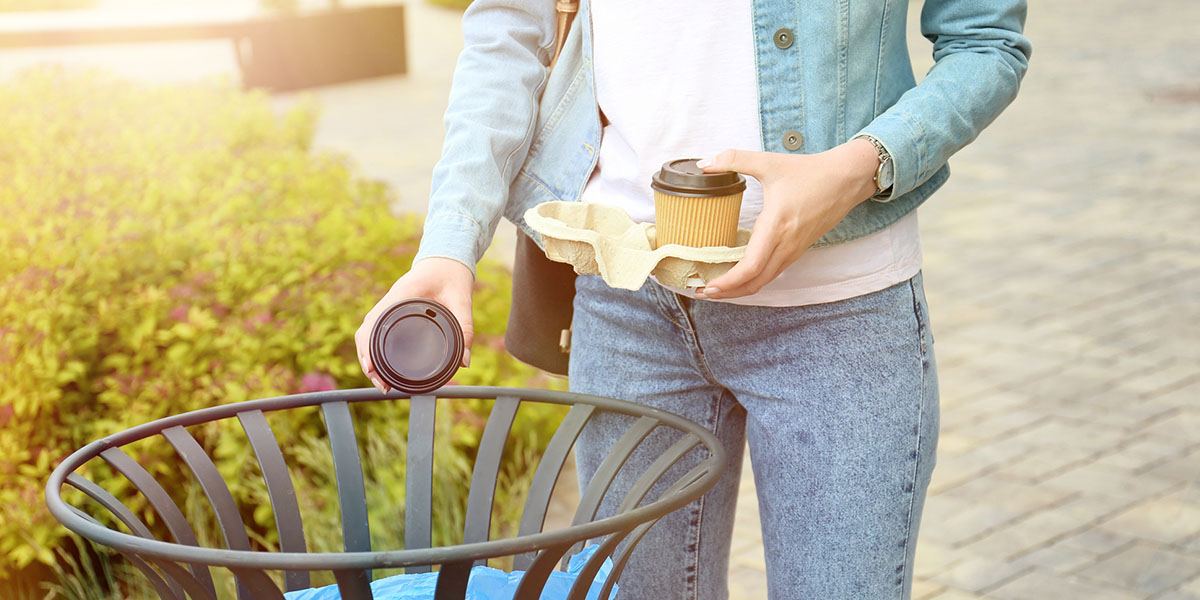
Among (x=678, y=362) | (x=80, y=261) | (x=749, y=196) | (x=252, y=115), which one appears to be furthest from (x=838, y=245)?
(x=252, y=115)

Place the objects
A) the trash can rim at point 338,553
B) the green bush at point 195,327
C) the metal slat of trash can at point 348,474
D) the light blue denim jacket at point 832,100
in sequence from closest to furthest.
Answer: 1. the trash can rim at point 338,553
2. the light blue denim jacket at point 832,100
3. the metal slat of trash can at point 348,474
4. the green bush at point 195,327

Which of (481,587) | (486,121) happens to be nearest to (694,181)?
(486,121)

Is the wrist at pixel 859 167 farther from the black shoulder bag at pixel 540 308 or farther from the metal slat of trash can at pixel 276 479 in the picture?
the metal slat of trash can at pixel 276 479

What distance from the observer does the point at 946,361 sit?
15.0ft

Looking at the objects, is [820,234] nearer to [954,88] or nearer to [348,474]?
[954,88]

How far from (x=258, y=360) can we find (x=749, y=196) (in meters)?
2.01

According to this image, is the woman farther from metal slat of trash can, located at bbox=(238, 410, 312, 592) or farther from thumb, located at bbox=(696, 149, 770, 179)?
metal slat of trash can, located at bbox=(238, 410, 312, 592)

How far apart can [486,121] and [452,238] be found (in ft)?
0.66

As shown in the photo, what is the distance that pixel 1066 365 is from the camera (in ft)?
14.8

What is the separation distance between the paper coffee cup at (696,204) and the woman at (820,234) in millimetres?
75

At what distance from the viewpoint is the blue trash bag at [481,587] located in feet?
4.69

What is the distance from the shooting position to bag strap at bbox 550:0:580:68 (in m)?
1.70

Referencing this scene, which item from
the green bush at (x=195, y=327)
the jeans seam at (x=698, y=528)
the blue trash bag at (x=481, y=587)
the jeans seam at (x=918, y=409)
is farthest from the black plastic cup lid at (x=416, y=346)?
the green bush at (x=195, y=327)

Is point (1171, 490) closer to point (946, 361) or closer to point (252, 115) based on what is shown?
point (946, 361)
